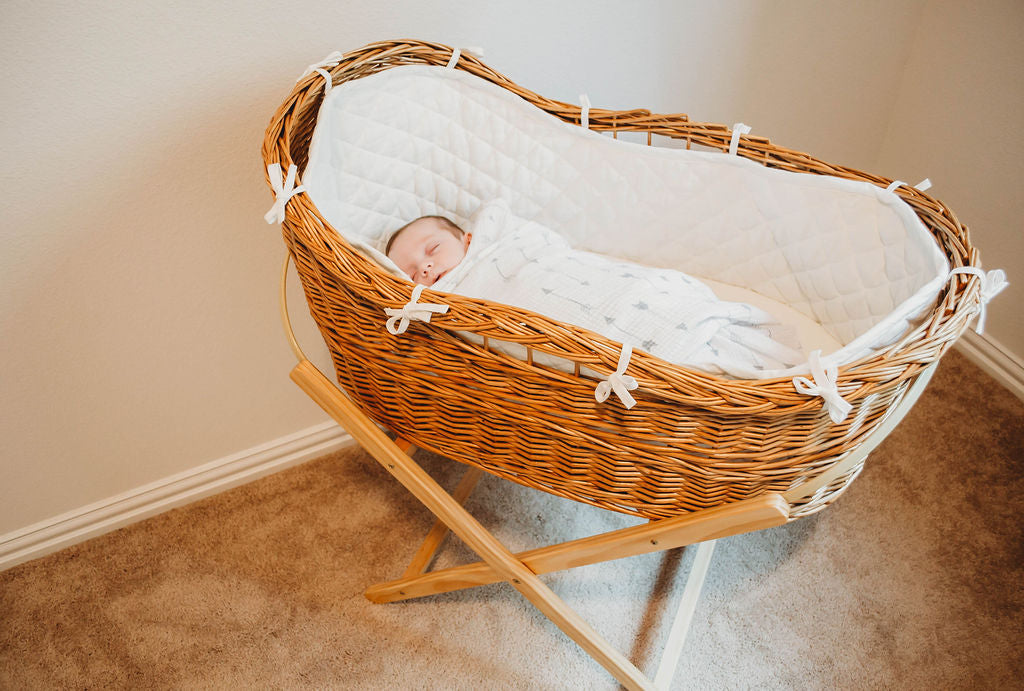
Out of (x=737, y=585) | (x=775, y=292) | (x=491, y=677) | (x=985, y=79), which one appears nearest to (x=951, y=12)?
(x=985, y=79)

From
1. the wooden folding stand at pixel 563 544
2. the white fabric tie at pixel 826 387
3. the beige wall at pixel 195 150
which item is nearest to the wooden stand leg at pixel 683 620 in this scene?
the wooden folding stand at pixel 563 544

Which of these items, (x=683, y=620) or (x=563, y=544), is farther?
(x=683, y=620)

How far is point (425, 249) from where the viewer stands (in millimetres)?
1169

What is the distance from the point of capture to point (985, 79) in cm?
152

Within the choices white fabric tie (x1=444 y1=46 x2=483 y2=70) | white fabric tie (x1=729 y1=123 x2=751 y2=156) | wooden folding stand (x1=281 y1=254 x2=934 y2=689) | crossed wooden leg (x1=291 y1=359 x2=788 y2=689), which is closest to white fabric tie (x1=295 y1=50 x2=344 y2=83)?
white fabric tie (x1=444 y1=46 x2=483 y2=70)

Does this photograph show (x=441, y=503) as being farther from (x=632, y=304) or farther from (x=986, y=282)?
(x=986, y=282)

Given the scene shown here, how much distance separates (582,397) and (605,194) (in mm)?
524

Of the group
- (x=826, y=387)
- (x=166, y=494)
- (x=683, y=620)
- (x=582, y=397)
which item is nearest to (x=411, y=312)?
(x=582, y=397)

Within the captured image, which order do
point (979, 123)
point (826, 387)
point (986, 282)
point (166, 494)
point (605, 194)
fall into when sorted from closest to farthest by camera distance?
point (826, 387)
point (986, 282)
point (605, 194)
point (166, 494)
point (979, 123)

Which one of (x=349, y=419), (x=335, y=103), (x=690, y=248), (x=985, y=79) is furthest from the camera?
(x=985, y=79)

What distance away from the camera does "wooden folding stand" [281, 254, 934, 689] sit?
80cm

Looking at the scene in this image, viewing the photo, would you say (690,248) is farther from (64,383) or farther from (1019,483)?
(64,383)

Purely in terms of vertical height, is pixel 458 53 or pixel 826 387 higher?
pixel 458 53

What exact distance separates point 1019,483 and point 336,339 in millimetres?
1296
